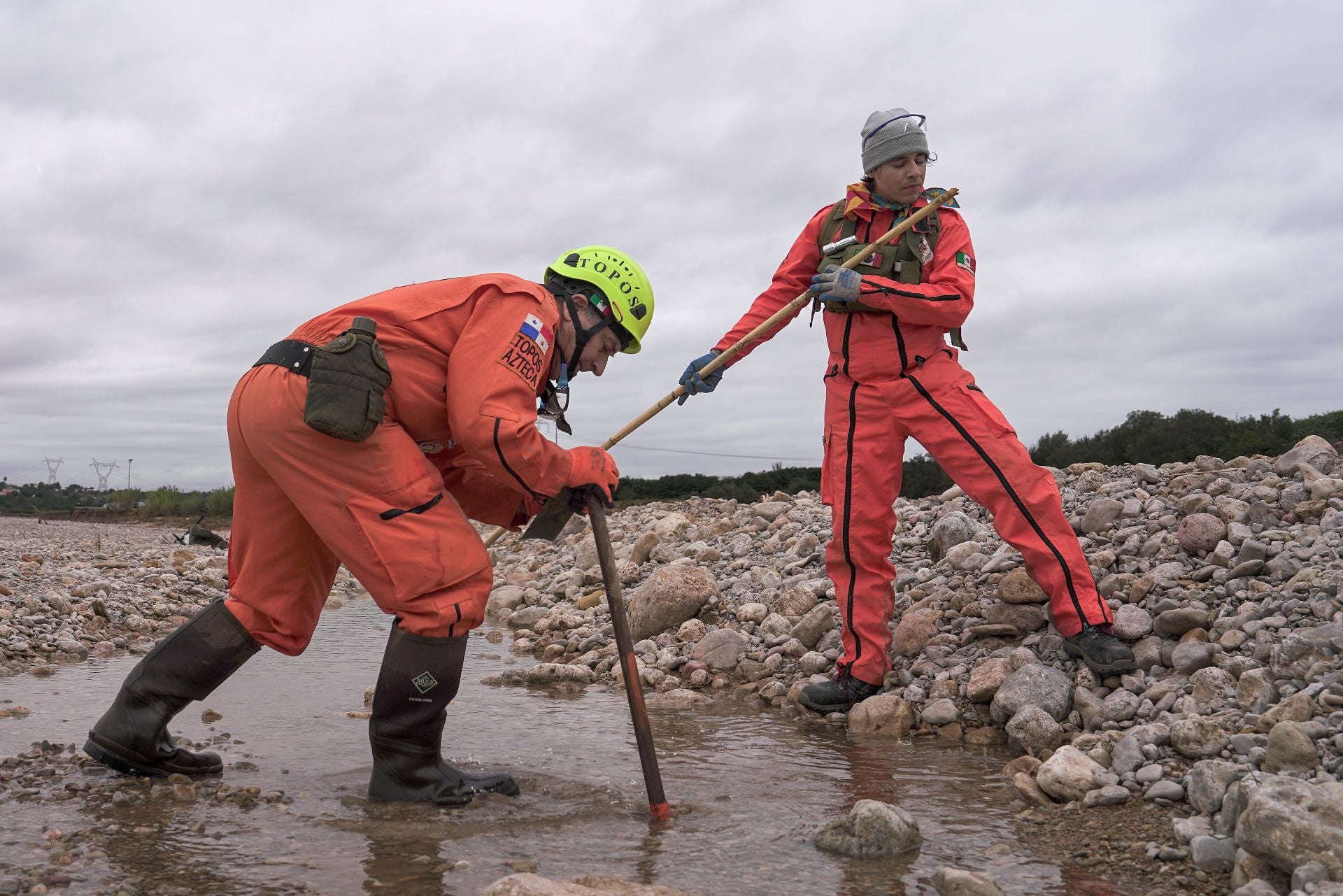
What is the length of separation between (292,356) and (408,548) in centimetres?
72

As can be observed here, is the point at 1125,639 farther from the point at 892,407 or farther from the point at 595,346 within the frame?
the point at 595,346

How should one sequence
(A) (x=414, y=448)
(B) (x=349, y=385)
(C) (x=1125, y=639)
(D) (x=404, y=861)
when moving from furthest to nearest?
1. (C) (x=1125, y=639)
2. (A) (x=414, y=448)
3. (B) (x=349, y=385)
4. (D) (x=404, y=861)

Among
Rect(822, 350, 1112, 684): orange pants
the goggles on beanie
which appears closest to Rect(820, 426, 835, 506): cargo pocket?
Rect(822, 350, 1112, 684): orange pants

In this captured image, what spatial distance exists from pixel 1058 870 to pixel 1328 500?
11.8 feet

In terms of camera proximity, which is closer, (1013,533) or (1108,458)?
(1013,533)

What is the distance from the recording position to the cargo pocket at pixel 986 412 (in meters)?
4.48

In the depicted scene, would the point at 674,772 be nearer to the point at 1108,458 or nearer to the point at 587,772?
the point at 587,772

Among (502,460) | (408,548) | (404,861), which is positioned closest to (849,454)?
(502,460)

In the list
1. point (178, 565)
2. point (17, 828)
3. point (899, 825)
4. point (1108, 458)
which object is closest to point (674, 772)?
point (899, 825)

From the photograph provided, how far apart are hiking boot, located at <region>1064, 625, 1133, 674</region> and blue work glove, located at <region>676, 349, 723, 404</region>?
1936 millimetres

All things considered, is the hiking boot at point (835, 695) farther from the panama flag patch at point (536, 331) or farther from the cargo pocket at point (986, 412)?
the panama flag patch at point (536, 331)

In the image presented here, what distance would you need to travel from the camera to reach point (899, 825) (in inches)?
118

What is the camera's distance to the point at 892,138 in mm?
4742

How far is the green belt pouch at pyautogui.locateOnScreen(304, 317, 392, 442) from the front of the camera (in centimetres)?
313
